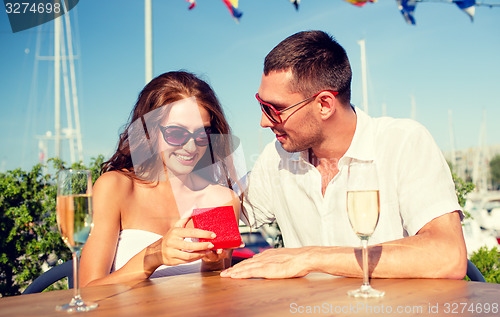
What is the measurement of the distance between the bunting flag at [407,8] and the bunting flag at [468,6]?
1.34ft

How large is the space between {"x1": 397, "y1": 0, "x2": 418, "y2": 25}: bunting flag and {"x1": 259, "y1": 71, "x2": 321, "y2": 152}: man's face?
187cm

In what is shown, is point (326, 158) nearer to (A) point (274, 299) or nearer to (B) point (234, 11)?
(A) point (274, 299)

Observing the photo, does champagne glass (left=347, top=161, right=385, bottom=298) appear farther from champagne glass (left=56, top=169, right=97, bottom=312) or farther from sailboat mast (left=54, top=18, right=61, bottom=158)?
sailboat mast (left=54, top=18, right=61, bottom=158)

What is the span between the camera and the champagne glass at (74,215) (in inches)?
51.8

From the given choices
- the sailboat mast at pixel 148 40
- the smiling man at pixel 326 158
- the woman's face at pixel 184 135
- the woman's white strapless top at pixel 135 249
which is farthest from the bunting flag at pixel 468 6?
the sailboat mast at pixel 148 40

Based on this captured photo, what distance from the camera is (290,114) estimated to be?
111 inches

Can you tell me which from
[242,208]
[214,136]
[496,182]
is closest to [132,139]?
[214,136]

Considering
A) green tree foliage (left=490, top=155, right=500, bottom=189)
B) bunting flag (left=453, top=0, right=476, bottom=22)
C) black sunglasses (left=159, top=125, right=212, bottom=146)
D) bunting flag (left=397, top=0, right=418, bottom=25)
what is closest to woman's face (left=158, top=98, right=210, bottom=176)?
black sunglasses (left=159, top=125, right=212, bottom=146)

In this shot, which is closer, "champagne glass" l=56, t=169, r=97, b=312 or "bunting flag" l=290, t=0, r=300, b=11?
"champagne glass" l=56, t=169, r=97, b=312

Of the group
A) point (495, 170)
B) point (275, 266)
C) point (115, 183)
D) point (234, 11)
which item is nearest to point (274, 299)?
point (275, 266)

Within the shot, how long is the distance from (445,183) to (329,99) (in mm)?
934

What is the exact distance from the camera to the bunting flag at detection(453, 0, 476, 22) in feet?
13.2

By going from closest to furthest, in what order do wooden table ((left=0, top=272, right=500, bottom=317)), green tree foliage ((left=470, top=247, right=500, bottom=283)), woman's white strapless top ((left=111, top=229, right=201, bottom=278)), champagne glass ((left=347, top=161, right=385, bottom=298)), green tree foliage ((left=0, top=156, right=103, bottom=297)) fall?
wooden table ((left=0, top=272, right=500, bottom=317)) < champagne glass ((left=347, top=161, right=385, bottom=298)) < woman's white strapless top ((left=111, top=229, right=201, bottom=278)) < green tree foliage ((left=0, top=156, right=103, bottom=297)) < green tree foliage ((left=470, top=247, right=500, bottom=283))

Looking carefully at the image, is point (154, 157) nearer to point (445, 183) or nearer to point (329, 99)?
point (329, 99)
